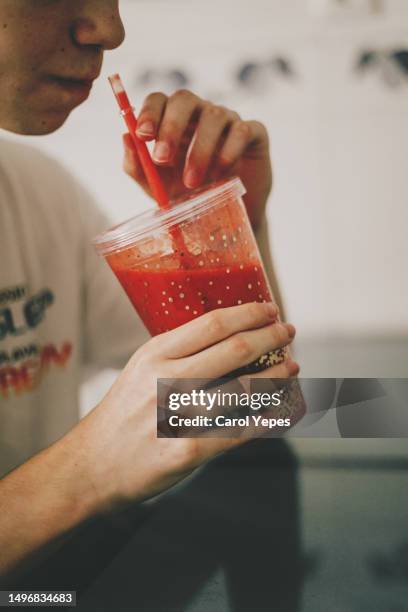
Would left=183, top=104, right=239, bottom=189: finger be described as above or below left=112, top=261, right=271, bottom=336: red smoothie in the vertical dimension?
above

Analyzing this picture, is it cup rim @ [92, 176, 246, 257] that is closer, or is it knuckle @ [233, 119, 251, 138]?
cup rim @ [92, 176, 246, 257]

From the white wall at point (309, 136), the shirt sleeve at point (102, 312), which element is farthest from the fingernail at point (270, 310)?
the shirt sleeve at point (102, 312)

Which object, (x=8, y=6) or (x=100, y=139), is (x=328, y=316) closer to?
(x=100, y=139)

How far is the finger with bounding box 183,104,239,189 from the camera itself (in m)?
0.60

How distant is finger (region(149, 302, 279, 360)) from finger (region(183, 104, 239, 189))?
0.63 feet

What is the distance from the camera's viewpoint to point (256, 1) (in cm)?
73

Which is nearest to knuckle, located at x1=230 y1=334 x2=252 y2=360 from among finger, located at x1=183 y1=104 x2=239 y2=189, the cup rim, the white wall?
the cup rim

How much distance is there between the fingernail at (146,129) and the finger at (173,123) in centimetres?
1

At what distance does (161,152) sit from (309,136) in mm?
341

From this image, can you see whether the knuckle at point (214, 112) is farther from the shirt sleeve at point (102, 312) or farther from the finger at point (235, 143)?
the shirt sleeve at point (102, 312)

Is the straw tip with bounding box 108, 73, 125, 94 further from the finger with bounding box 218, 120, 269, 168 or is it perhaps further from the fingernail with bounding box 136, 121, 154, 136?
the finger with bounding box 218, 120, 269, 168

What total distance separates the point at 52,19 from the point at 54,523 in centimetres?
48

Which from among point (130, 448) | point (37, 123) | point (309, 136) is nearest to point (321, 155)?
point (309, 136)

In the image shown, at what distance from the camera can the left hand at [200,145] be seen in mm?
592
